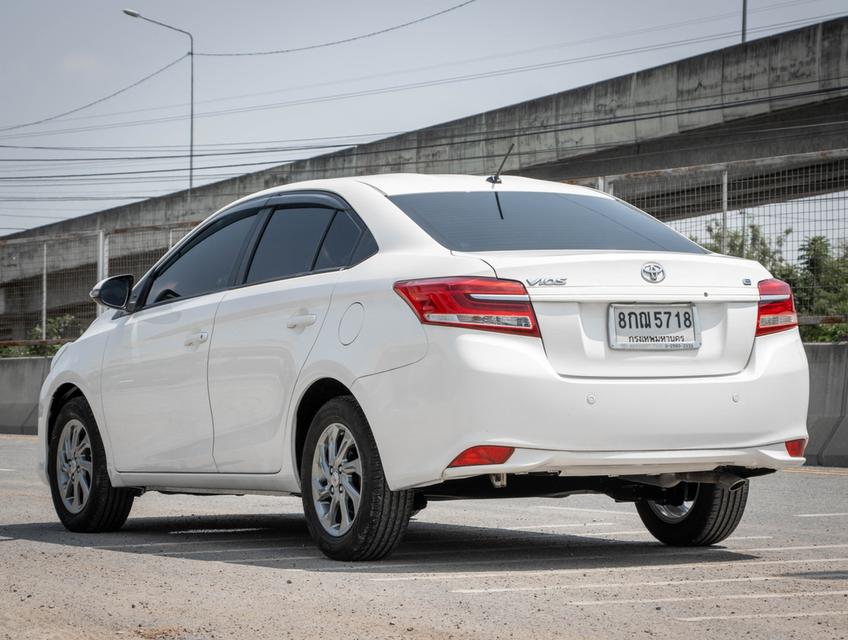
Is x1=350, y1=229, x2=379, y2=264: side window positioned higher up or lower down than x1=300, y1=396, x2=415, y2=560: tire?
higher up

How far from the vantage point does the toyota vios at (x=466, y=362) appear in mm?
6160

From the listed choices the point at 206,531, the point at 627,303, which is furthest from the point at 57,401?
the point at 627,303

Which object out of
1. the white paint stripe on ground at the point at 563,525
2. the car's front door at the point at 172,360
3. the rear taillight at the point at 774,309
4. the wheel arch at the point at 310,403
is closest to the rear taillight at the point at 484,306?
the wheel arch at the point at 310,403

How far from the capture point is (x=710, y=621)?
5.19 metres

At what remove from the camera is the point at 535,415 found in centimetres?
612

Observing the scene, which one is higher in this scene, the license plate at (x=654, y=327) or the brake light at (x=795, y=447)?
the license plate at (x=654, y=327)

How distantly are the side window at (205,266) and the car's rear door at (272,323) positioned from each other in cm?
22

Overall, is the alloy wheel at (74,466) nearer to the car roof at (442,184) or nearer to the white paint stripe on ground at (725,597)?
the car roof at (442,184)

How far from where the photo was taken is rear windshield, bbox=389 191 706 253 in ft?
22.0

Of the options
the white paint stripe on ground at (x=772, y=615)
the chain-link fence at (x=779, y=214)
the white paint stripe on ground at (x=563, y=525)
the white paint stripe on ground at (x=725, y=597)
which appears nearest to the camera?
the white paint stripe on ground at (x=772, y=615)

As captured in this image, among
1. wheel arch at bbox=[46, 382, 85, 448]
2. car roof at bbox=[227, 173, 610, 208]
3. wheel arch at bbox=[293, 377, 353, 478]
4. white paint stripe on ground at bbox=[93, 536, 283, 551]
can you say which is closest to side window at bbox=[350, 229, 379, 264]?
car roof at bbox=[227, 173, 610, 208]

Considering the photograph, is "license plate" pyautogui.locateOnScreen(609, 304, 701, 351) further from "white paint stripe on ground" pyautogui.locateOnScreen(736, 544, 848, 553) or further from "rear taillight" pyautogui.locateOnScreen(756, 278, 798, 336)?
"white paint stripe on ground" pyautogui.locateOnScreen(736, 544, 848, 553)

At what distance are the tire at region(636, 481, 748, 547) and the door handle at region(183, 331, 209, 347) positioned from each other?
2502 millimetres

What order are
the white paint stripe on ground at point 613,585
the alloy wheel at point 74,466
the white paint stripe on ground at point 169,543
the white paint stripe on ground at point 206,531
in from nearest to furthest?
the white paint stripe on ground at point 613,585 < the white paint stripe on ground at point 169,543 < the white paint stripe on ground at point 206,531 < the alloy wheel at point 74,466
